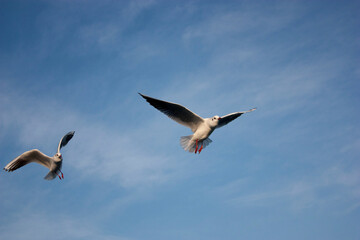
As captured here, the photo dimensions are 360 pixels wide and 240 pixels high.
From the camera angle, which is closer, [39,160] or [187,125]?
[187,125]

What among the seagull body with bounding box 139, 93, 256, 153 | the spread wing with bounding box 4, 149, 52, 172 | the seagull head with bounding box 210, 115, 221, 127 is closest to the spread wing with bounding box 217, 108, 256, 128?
the seagull body with bounding box 139, 93, 256, 153

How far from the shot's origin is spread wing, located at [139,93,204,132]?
611 inches

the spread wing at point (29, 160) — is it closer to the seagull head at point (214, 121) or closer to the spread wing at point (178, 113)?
the spread wing at point (178, 113)

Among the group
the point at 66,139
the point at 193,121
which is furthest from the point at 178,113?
the point at 66,139

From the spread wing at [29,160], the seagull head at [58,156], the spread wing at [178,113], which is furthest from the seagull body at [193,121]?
the spread wing at [29,160]

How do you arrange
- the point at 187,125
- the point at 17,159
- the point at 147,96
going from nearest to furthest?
the point at 147,96 < the point at 187,125 < the point at 17,159

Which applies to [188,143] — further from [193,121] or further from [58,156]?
[58,156]

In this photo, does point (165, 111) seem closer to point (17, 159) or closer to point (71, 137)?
point (71, 137)

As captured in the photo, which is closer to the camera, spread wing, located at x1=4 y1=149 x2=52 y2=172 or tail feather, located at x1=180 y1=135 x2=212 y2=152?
tail feather, located at x1=180 y1=135 x2=212 y2=152

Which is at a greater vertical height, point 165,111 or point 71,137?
point 71,137

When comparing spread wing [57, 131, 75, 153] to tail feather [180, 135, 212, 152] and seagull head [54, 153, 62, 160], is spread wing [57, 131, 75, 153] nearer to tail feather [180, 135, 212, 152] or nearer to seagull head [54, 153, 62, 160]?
seagull head [54, 153, 62, 160]

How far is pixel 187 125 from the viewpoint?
54.3 ft

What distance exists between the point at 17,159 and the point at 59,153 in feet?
7.19

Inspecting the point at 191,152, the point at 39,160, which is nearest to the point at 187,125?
the point at 191,152
